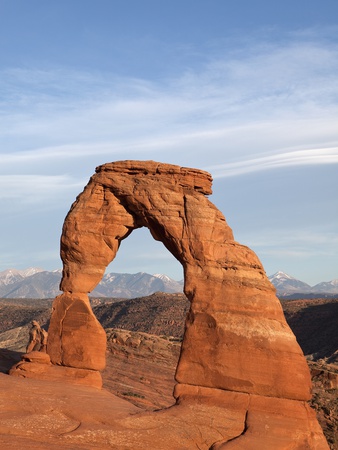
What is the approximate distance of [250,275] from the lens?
19.9 m

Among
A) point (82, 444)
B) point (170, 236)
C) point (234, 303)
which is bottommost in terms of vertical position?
point (82, 444)

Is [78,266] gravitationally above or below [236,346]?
above

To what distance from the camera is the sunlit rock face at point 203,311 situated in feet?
60.5

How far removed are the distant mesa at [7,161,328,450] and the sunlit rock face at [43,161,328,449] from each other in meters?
0.03

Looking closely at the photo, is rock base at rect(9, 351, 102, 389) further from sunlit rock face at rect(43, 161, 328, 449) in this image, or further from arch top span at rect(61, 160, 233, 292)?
arch top span at rect(61, 160, 233, 292)

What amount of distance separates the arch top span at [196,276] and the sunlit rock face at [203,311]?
0.09ft

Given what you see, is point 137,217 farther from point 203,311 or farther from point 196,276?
point 203,311

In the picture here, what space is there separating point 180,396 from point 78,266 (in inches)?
215

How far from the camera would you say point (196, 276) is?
19922mm

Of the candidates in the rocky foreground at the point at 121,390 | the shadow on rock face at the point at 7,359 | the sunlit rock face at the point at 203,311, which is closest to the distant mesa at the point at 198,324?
the sunlit rock face at the point at 203,311

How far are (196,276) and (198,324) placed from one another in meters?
1.36

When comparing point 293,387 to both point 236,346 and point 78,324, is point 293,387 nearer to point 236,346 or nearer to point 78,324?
point 236,346

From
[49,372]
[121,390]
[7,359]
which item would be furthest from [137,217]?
[121,390]

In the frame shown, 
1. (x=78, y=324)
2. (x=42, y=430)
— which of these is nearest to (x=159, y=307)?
(x=78, y=324)
